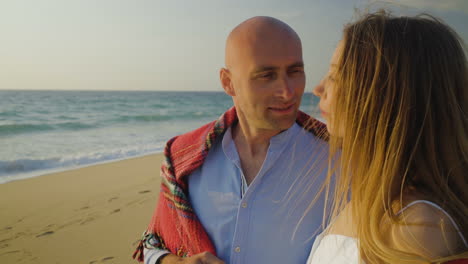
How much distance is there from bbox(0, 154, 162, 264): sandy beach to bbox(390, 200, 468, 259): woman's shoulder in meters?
3.48

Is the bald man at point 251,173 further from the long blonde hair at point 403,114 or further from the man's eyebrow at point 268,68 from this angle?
the long blonde hair at point 403,114

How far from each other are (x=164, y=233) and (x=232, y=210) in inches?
19.3

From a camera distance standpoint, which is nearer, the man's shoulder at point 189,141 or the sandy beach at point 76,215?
the man's shoulder at point 189,141

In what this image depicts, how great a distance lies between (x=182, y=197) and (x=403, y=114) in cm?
132

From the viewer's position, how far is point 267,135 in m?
2.11

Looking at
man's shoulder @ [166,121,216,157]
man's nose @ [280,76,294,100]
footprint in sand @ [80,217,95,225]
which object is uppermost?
man's nose @ [280,76,294,100]

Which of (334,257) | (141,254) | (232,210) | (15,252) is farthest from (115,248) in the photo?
(334,257)

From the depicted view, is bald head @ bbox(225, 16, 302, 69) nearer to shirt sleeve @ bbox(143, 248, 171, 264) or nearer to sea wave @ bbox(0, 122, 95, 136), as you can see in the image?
shirt sleeve @ bbox(143, 248, 171, 264)

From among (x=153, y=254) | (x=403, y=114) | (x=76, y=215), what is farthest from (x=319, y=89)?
(x=76, y=215)

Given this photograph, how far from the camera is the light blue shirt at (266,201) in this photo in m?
1.78

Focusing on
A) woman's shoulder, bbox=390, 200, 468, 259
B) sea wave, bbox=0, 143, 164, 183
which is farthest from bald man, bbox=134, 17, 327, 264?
sea wave, bbox=0, 143, 164, 183

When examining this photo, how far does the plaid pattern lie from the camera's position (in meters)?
1.92

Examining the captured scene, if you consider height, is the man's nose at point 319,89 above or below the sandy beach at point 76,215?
above

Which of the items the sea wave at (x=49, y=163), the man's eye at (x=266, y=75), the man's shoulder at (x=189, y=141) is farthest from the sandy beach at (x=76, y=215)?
the man's eye at (x=266, y=75)
